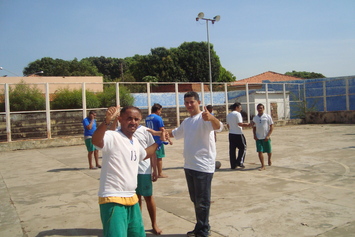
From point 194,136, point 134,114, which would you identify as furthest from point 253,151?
point 134,114

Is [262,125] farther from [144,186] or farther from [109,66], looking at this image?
[109,66]

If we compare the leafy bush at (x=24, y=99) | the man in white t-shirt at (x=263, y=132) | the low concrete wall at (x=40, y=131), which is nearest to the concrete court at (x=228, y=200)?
the man in white t-shirt at (x=263, y=132)

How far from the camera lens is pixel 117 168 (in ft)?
10.2

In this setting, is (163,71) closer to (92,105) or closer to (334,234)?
(92,105)

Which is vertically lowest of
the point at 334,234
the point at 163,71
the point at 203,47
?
the point at 334,234

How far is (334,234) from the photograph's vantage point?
4.18 meters

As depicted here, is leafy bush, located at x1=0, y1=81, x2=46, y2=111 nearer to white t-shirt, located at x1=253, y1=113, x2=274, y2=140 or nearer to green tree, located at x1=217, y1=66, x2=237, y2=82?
white t-shirt, located at x1=253, y1=113, x2=274, y2=140

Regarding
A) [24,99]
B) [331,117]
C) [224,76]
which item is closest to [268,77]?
[224,76]

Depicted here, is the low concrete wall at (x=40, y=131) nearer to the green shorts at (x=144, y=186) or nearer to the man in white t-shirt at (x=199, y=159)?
the green shorts at (x=144, y=186)

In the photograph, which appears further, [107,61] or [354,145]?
[107,61]

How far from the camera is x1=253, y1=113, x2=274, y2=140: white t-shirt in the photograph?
877 centimetres

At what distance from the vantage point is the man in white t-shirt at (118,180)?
→ 2950 mm

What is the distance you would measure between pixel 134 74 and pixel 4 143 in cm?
3773

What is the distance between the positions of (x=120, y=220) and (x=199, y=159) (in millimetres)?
1547
